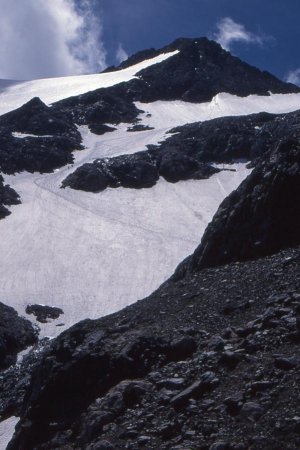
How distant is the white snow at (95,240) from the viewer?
162ft

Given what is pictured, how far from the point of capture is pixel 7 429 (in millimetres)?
23094

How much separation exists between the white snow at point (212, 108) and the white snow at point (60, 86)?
14.9 metres

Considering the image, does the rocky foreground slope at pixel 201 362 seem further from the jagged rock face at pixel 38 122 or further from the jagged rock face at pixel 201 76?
the jagged rock face at pixel 201 76

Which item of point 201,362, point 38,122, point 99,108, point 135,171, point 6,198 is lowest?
point 201,362

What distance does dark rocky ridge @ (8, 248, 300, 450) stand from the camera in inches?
476

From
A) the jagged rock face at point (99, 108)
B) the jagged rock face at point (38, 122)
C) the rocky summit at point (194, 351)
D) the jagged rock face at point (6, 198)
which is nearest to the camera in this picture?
the rocky summit at point (194, 351)

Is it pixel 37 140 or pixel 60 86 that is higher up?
pixel 60 86

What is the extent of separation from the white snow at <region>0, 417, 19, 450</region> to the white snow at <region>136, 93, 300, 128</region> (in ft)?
278

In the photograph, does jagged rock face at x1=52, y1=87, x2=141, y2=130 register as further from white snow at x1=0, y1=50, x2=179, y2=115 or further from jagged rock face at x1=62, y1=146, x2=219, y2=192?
jagged rock face at x1=62, y1=146, x2=219, y2=192

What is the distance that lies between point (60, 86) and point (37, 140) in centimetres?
4710

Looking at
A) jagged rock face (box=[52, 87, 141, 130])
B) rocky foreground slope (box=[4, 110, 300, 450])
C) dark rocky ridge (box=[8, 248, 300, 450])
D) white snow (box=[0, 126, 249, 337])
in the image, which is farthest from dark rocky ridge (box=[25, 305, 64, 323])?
jagged rock face (box=[52, 87, 141, 130])

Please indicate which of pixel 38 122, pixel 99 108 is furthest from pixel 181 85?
pixel 38 122

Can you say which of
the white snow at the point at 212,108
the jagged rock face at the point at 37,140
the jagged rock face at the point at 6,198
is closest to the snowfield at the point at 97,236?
the jagged rock face at the point at 6,198

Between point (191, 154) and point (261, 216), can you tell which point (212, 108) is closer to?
point (191, 154)
